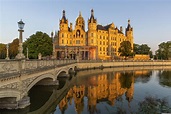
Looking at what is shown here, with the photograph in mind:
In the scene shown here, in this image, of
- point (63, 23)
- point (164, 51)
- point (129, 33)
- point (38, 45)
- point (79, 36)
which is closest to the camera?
point (38, 45)

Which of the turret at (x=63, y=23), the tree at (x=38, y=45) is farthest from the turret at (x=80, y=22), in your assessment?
the tree at (x=38, y=45)

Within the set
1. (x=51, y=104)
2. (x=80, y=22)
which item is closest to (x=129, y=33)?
(x=80, y=22)

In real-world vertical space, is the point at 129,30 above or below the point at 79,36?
above

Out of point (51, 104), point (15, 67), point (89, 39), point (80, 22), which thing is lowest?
point (51, 104)

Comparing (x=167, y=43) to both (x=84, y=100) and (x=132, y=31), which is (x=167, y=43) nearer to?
(x=132, y=31)

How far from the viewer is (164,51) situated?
11775 centimetres

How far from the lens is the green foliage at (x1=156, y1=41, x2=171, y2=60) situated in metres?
115

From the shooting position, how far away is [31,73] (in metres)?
16.8

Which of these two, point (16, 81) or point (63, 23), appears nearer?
point (16, 81)

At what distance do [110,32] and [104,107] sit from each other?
93.6 metres

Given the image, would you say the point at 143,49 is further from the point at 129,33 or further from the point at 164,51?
the point at 164,51

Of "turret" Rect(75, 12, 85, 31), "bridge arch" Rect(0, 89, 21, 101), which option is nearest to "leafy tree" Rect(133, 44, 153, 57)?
"turret" Rect(75, 12, 85, 31)

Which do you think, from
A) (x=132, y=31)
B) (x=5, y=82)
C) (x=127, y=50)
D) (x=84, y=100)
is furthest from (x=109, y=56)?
(x=5, y=82)

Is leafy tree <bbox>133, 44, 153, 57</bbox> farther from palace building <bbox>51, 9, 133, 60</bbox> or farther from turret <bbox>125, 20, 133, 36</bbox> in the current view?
palace building <bbox>51, 9, 133, 60</bbox>
